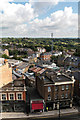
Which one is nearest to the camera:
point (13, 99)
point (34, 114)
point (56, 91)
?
point (34, 114)

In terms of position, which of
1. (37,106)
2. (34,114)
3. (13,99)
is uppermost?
(13,99)

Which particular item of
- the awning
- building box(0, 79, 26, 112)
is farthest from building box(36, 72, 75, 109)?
building box(0, 79, 26, 112)

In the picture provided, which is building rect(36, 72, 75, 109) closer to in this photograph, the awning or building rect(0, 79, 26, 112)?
the awning

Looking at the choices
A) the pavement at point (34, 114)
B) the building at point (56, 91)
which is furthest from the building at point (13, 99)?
the building at point (56, 91)

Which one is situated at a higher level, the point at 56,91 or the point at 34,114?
the point at 56,91

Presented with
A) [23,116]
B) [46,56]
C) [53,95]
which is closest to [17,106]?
[23,116]

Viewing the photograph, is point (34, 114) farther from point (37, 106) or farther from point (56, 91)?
point (56, 91)

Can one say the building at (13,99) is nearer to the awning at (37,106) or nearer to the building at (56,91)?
the awning at (37,106)

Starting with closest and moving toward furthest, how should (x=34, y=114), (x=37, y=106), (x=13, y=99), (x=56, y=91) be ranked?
(x=34, y=114)
(x=37, y=106)
(x=13, y=99)
(x=56, y=91)

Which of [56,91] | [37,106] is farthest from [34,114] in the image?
[56,91]

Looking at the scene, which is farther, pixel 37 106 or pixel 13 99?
pixel 13 99

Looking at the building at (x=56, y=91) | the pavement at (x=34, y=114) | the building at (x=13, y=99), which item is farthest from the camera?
the building at (x=56, y=91)
